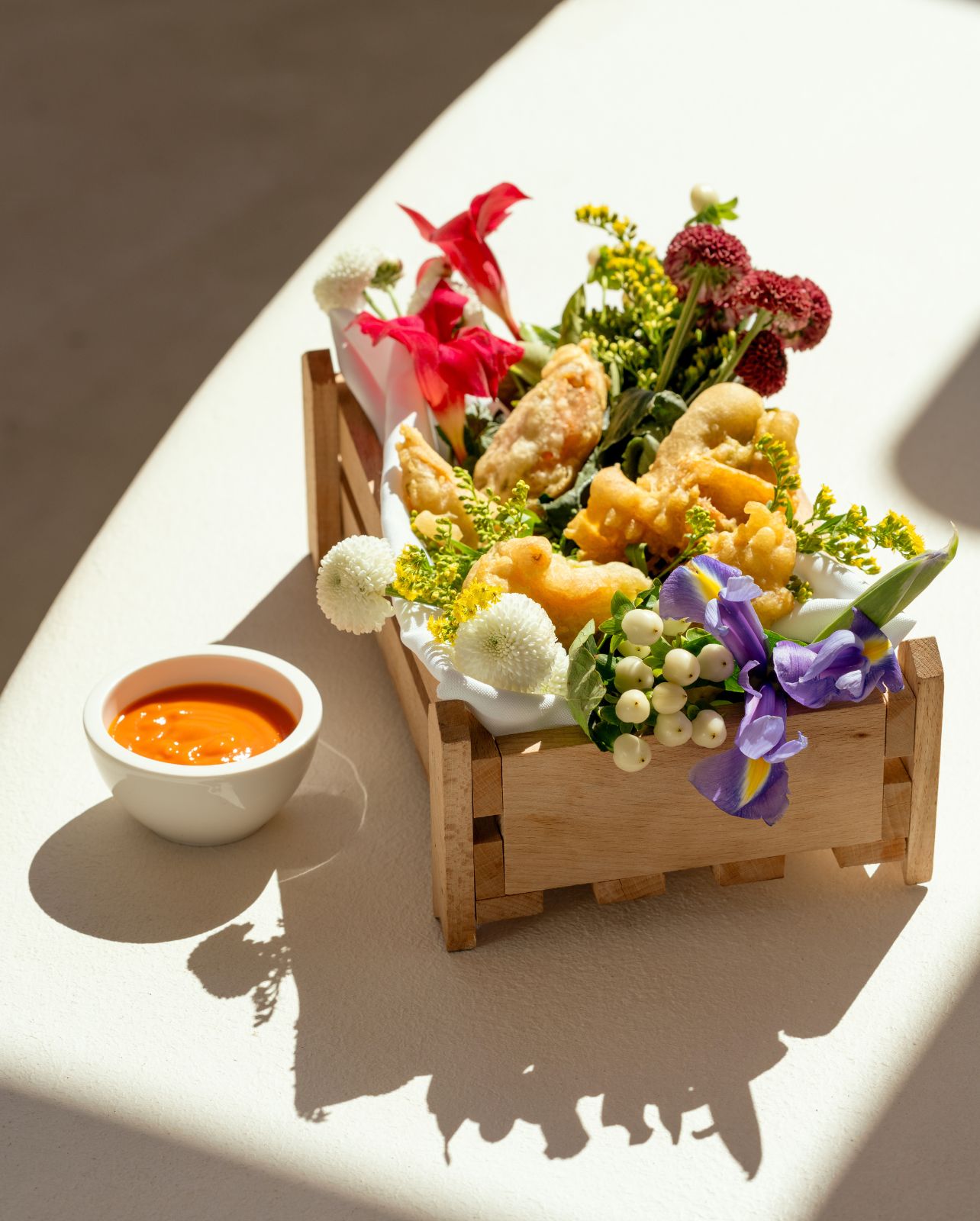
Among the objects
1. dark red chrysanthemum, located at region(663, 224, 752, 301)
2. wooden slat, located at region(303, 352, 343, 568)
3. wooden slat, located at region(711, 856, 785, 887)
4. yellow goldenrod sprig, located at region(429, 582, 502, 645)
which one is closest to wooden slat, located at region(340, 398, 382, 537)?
wooden slat, located at region(303, 352, 343, 568)

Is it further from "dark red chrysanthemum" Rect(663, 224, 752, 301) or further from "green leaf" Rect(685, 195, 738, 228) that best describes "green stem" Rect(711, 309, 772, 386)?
"green leaf" Rect(685, 195, 738, 228)

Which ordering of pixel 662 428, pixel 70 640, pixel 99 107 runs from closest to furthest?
pixel 662 428, pixel 70 640, pixel 99 107

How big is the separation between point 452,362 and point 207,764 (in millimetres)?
561

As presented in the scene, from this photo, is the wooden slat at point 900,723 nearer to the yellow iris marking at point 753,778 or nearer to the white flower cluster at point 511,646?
the yellow iris marking at point 753,778

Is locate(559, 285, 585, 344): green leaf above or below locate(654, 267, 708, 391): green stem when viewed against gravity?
below

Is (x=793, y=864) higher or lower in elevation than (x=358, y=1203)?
higher

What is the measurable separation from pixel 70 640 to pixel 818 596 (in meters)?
1.03

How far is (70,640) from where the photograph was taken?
213cm

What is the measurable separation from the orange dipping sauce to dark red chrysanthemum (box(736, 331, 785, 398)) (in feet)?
2.27

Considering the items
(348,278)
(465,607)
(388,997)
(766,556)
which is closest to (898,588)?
(766,556)

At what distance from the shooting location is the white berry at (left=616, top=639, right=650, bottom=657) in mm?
1486

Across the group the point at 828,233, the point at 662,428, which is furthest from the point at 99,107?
the point at 662,428

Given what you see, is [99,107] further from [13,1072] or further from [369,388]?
[13,1072]

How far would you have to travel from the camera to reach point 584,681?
1.47 metres
